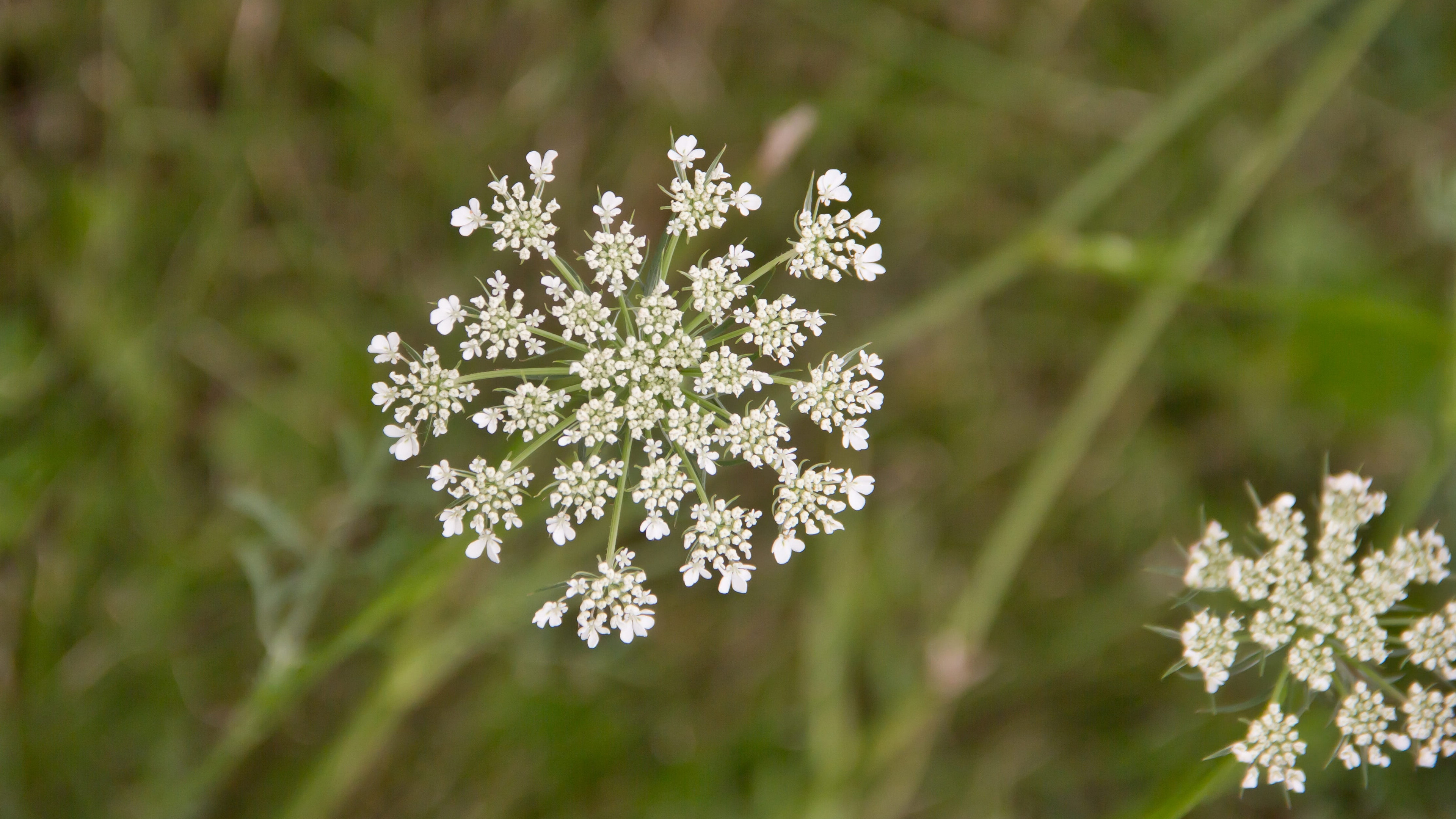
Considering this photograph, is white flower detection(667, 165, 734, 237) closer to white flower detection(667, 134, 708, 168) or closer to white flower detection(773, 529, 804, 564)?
white flower detection(667, 134, 708, 168)

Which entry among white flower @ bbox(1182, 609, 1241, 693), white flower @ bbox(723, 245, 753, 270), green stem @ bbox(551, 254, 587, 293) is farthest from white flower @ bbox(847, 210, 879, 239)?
white flower @ bbox(1182, 609, 1241, 693)

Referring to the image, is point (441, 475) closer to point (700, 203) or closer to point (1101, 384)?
point (700, 203)

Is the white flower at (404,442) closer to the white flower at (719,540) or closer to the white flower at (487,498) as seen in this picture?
the white flower at (487,498)

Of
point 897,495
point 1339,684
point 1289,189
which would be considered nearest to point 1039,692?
point 897,495

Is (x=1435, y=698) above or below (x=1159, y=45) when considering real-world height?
below

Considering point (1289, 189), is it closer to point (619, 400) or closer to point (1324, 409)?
point (1324, 409)
